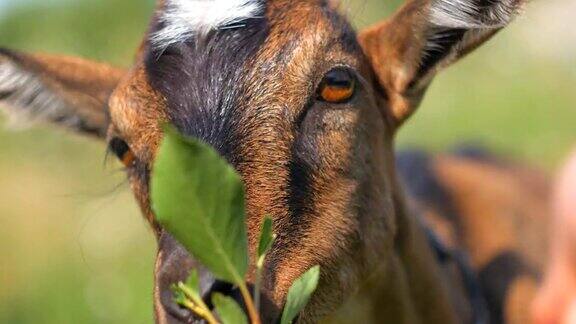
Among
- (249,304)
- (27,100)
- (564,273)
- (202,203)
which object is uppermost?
(202,203)

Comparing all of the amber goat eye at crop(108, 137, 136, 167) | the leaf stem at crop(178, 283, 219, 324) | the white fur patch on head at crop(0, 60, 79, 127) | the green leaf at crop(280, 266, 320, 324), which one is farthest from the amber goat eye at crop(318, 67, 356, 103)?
the white fur patch on head at crop(0, 60, 79, 127)

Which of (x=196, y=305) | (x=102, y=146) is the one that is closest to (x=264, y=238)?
(x=196, y=305)

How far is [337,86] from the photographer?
12.0 feet

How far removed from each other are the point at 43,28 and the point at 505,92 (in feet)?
19.0

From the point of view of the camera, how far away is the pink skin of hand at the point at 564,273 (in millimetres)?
4875

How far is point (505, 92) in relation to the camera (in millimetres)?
12617

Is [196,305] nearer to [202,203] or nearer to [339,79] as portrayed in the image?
[202,203]

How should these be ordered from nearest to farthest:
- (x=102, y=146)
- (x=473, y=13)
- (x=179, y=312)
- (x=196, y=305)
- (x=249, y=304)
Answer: (x=249, y=304) → (x=196, y=305) → (x=179, y=312) → (x=473, y=13) → (x=102, y=146)

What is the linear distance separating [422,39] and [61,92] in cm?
153

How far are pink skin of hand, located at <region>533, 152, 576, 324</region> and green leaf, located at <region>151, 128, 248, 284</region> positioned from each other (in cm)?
257

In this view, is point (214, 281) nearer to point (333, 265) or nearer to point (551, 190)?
point (333, 265)

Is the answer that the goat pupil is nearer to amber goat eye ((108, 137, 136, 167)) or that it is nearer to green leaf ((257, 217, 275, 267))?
amber goat eye ((108, 137, 136, 167))

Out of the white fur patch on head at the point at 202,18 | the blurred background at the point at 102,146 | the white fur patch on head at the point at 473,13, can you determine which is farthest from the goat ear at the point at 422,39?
the blurred background at the point at 102,146

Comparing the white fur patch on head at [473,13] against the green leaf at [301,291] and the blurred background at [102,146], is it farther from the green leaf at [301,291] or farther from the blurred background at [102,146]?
the blurred background at [102,146]
